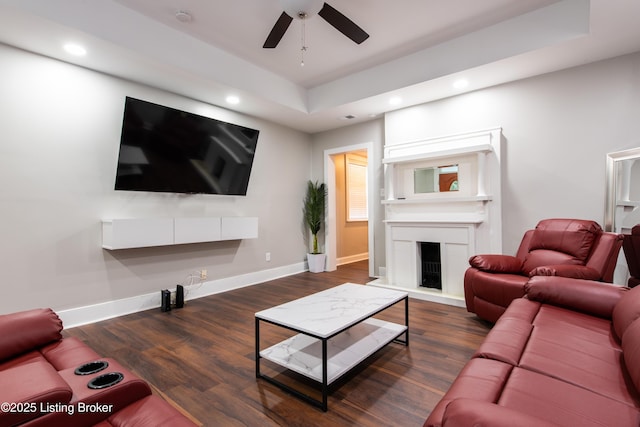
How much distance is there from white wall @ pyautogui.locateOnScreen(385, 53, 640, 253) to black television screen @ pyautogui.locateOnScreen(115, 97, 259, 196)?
9.97 ft

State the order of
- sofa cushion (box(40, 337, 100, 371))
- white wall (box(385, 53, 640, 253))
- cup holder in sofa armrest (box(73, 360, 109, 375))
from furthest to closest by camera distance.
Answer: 1. white wall (box(385, 53, 640, 253))
2. sofa cushion (box(40, 337, 100, 371))
3. cup holder in sofa armrest (box(73, 360, 109, 375))

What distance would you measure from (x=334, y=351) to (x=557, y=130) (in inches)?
137

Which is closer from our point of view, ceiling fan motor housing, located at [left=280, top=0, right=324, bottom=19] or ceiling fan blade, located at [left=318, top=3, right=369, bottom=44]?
ceiling fan motor housing, located at [left=280, top=0, right=324, bottom=19]

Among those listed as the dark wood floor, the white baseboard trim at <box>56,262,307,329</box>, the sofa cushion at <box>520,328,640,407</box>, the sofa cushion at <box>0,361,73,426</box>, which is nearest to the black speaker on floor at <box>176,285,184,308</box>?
the dark wood floor

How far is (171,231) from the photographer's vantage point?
142 inches

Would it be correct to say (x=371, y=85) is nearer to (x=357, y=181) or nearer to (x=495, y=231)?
(x=495, y=231)

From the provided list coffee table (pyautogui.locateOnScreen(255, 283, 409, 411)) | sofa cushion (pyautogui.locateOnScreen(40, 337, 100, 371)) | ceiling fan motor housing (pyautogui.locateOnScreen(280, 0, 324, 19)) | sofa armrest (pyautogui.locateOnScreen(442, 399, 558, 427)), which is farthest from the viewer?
ceiling fan motor housing (pyautogui.locateOnScreen(280, 0, 324, 19))

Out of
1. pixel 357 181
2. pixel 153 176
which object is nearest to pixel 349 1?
pixel 153 176

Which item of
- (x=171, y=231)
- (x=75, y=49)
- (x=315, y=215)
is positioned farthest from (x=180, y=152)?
(x=315, y=215)

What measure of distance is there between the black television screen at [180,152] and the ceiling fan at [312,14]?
5.31 ft

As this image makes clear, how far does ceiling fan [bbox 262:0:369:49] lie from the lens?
7.60ft

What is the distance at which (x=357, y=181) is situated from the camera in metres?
7.03

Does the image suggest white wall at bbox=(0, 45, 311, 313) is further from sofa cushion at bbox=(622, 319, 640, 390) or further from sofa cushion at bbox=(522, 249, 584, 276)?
sofa cushion at bbox=(622, 319, 640, 390)

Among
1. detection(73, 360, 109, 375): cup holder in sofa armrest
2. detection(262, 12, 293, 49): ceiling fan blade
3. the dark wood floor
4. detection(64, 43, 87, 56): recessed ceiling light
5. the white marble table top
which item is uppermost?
detection(262, 12, 293, 49): ceiling fan blade
